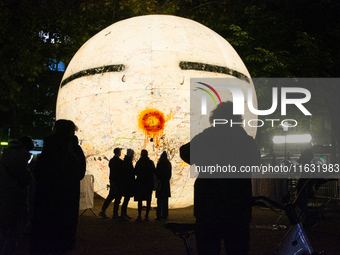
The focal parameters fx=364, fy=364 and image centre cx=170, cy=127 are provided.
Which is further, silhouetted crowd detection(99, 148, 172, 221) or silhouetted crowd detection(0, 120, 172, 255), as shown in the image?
silhouetted crowd detection(99, 148, 172, 221)

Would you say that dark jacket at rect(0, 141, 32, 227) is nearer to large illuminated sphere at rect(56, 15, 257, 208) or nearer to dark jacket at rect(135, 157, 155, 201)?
dark jacket at rect(135, 157, 155, 201)

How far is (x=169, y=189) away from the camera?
798 centimetres

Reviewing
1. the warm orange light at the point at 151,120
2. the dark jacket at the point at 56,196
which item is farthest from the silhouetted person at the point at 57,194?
the warm orange light at the point at 151,120

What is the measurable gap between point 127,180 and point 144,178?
40 centimetres

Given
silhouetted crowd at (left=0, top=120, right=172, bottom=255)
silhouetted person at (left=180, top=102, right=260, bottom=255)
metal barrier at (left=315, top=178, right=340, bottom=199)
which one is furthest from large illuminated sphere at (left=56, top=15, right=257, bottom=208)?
silhouetted person at (left=180, top=102, right=260, bottom=255)

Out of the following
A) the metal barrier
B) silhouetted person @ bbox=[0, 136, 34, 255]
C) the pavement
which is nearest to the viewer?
silhouetted person @ bbox=[0, 136, 34, 255]

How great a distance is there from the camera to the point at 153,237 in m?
6.18

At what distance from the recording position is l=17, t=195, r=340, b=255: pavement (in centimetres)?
529

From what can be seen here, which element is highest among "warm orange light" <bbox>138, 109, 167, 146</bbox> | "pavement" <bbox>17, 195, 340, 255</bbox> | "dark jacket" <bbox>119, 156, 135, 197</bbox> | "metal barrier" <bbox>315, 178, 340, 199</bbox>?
"warm orange light" <bbox>138, 109, 167, 146</bbox>

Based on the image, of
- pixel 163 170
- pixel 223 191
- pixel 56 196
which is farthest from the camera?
pixel 163 170

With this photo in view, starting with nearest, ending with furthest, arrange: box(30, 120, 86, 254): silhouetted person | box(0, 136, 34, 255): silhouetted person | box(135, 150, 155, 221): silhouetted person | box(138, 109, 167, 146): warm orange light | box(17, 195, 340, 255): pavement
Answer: box(30, 120, 86, 254): silhouetted person
box(0, 136, 34, 255): silhouetted person
box(17, 195, 340, 255): pavement
box(135, 150, 155, 221): silhouetted person
box(138, 109, 167, 146): warm orange light

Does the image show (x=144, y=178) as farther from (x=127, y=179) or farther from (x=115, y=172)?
(x=115, y=172)

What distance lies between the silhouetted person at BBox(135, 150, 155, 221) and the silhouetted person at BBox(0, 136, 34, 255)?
3499 millimetres

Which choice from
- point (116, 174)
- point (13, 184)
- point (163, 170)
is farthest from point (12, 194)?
point (163, 170)
